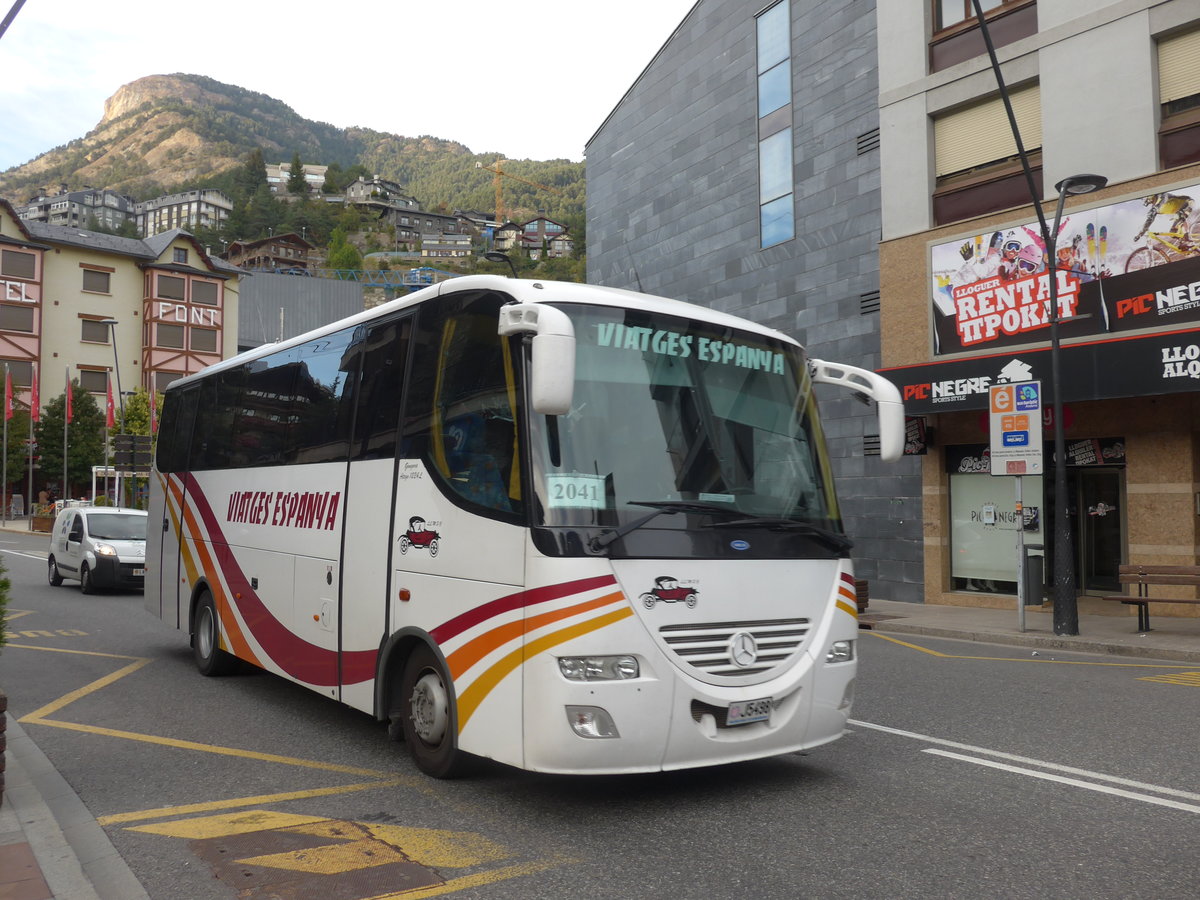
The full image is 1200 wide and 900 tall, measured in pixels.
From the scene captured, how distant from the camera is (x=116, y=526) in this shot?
20.5 meters

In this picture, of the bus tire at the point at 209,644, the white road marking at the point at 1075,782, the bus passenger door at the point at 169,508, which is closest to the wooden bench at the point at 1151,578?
the white road marking at the point at 1075,782

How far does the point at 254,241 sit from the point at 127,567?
141850 millimetres

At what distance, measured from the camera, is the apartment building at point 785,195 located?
21094 mm

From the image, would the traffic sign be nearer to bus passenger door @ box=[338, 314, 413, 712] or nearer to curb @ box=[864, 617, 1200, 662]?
curb @ box=[864, 617, 1200, 662]

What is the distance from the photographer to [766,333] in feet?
21.1

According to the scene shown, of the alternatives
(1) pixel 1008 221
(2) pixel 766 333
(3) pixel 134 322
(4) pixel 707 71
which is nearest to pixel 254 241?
(3) pixel 134 322

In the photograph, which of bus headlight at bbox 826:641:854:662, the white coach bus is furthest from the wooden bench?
bus headlight at bbox 826:641:854:662

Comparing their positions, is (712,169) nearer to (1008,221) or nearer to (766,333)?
(1008,221)

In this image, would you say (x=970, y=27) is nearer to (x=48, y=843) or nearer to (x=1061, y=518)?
(x=1061, y=518)

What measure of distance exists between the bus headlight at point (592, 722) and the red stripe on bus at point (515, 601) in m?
0.58

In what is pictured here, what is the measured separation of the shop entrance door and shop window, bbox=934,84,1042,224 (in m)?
5.06

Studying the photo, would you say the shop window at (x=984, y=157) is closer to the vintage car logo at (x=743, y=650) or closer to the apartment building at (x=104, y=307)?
the vintage car logo at (x=743, y=650)

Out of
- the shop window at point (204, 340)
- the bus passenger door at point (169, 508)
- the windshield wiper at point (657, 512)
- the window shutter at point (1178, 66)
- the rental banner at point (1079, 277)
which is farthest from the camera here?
the shop window at point (204, 340)

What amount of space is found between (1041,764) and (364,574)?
15.1ft
